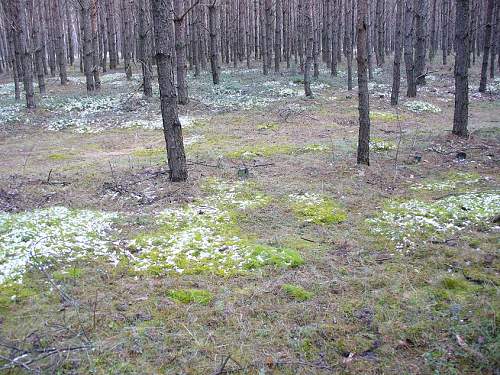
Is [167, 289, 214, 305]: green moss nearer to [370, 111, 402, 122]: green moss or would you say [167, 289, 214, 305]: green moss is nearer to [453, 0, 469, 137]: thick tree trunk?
[453, 0, 469, 137]: thick tree trunk

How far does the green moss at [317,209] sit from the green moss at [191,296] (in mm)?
2935

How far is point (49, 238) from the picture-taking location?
6.43 metres

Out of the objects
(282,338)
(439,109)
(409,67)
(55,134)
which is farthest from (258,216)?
(409,67)

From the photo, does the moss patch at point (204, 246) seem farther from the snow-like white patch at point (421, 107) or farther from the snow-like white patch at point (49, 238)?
the snow-like white patch at point (421, 107)

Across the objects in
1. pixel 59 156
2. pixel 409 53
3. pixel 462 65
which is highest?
pixel 409 53

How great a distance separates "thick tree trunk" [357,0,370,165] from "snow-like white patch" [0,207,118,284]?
618cm

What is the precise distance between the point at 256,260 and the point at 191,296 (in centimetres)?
121

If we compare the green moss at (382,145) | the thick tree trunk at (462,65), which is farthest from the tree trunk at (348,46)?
the green moss at (382,145)

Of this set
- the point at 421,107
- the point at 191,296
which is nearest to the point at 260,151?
the point at 191,296

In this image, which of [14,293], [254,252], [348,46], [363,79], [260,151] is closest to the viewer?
[14,293]

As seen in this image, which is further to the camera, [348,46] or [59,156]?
[348,46]

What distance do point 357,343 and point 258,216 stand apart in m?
3.75

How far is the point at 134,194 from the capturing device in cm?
907

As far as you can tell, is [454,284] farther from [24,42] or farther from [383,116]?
[24,42]
